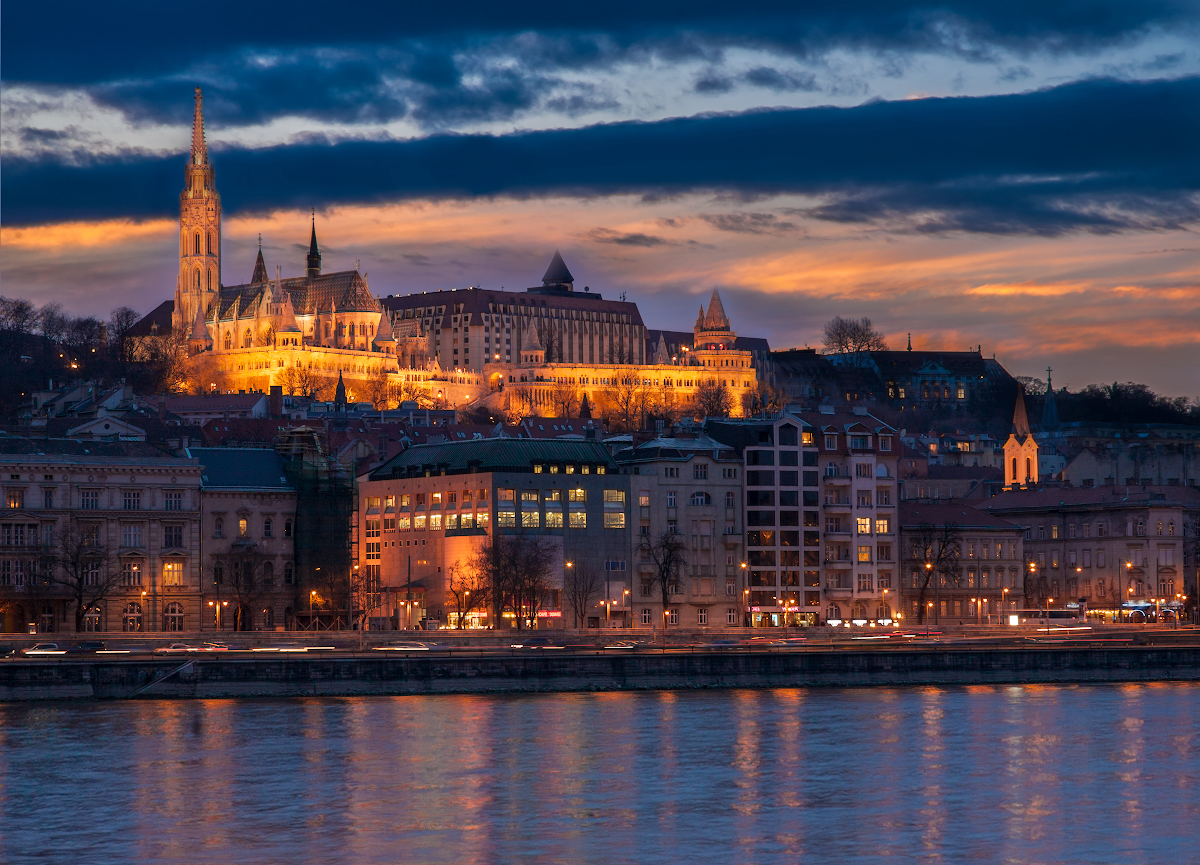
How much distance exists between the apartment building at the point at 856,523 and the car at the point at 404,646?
1418 inches

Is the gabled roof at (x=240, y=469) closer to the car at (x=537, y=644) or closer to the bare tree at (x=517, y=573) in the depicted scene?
the bare tree at (x=517, y=573)

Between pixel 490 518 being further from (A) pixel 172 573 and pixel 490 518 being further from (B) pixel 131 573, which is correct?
(B) pixel 131 573

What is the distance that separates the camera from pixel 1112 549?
14488 centimetres

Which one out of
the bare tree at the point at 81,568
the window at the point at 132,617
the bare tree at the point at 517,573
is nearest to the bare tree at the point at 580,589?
the bare tree at the point at 517,573

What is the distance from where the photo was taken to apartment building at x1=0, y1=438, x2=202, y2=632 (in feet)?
350

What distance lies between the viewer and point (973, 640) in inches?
3991

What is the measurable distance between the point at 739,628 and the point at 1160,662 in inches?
1146

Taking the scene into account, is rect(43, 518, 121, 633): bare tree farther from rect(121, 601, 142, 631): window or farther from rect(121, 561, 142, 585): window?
rect(121, 601, 142, 631): window

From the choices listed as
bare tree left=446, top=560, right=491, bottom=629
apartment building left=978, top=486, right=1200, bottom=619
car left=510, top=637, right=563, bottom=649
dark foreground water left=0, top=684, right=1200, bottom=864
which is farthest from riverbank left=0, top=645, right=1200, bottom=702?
apartment building left=978, top=486, right=1200, bottom=619

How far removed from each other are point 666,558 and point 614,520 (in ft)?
13.5

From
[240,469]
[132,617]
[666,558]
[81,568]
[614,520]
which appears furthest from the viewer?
[614,520]

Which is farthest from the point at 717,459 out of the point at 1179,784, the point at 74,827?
the point at 74,827

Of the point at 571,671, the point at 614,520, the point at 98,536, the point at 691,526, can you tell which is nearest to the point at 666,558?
the point at 614,520

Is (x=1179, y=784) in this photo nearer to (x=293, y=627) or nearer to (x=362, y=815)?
(x=362, y=815)
